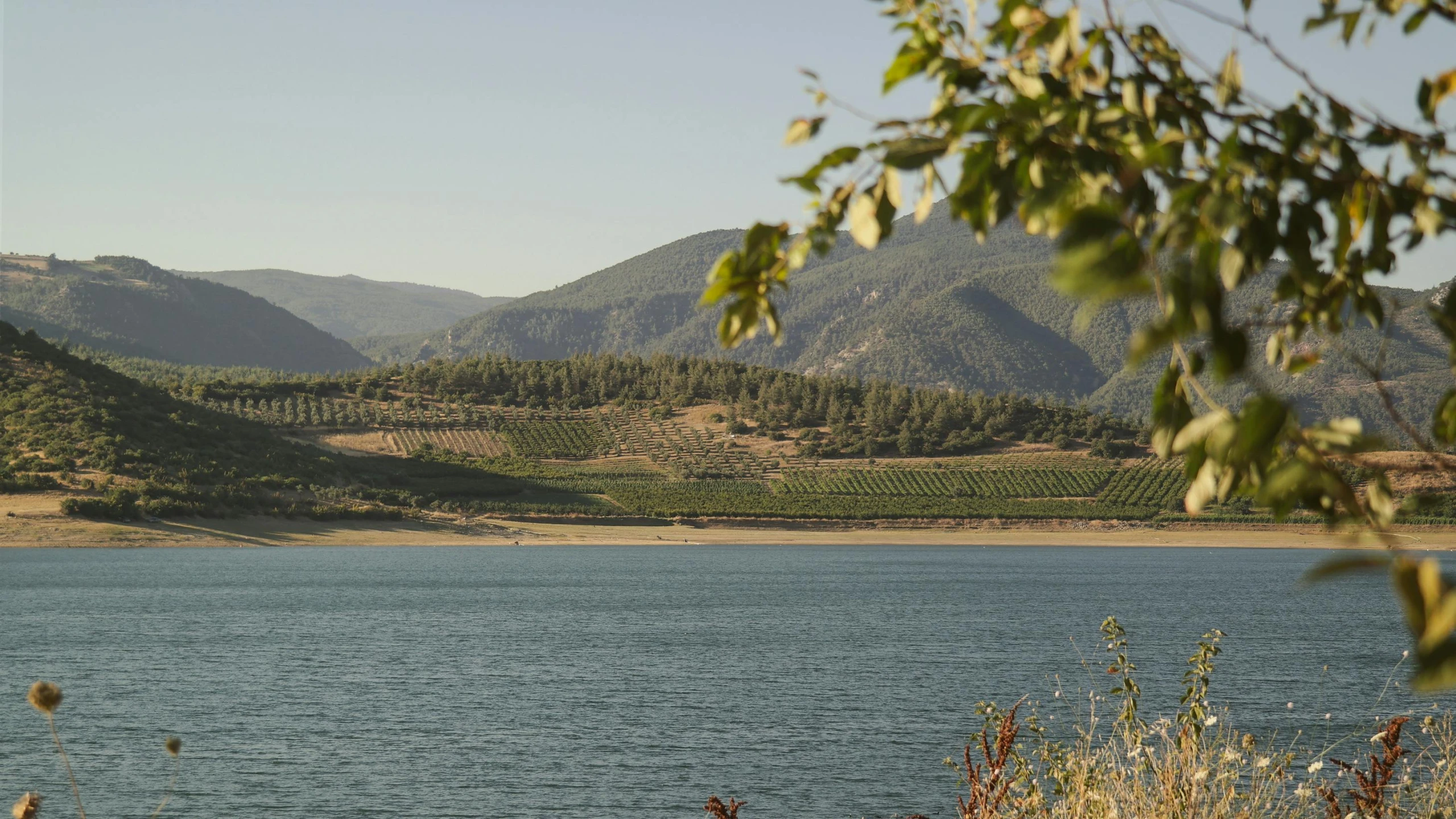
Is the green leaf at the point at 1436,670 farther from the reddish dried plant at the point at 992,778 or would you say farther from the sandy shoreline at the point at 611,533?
the sandy shoreline at the point at 611,533

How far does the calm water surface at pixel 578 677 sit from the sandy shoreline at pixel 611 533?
2.89 metres

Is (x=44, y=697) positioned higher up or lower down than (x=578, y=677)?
higher up

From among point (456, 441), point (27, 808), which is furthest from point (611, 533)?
point (27, 808)

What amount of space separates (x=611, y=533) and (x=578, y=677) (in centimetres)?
6532

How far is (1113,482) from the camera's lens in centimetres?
12138

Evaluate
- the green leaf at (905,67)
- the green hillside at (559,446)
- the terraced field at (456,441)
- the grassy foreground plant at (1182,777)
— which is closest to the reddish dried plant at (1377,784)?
the grassy foreground plant at (1182,777)

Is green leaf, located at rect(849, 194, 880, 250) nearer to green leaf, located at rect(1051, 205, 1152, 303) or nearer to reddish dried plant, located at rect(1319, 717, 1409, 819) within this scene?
green leaf, located at rect(1051, 205, 1152, 303)

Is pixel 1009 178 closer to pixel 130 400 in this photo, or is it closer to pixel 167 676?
pixel 167 676

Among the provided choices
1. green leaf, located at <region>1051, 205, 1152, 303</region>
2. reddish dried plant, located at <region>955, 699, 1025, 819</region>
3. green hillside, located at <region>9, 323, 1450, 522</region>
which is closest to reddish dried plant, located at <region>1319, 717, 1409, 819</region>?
reddish dried plant, located at <region>955, 699, 1025, 819</region>

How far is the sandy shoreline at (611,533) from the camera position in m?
76.4

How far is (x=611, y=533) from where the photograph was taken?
104 m

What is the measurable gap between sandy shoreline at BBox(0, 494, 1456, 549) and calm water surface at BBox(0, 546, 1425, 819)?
2889mm

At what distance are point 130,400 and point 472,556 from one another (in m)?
29.3

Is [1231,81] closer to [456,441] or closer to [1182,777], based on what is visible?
[1182,777]
